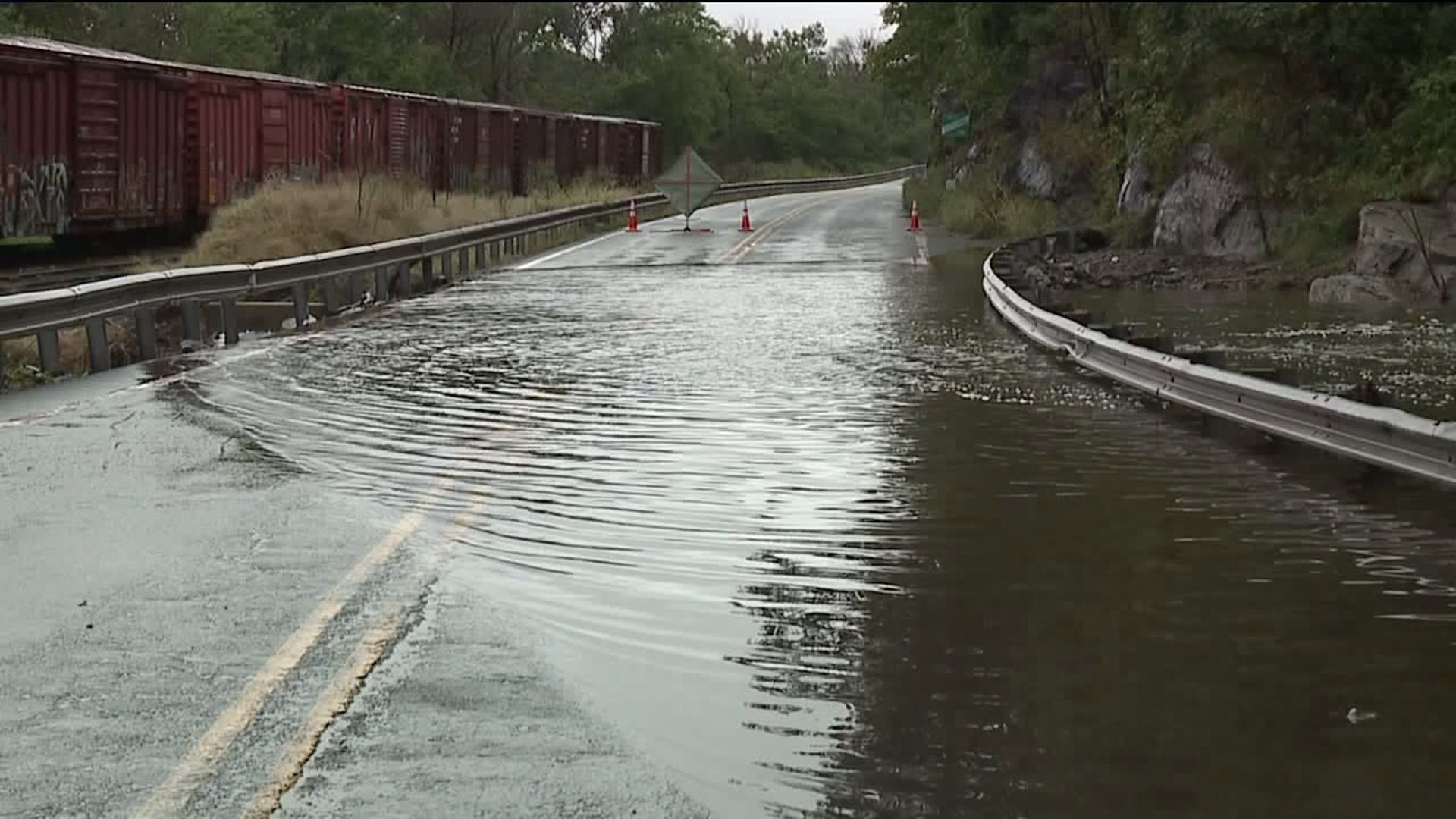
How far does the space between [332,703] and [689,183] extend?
3946 centimetres

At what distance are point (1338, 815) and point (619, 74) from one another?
339ft

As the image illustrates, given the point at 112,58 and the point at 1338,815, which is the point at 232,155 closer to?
the point at 112,58

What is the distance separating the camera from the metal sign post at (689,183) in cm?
4491

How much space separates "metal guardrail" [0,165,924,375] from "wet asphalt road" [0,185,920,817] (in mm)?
4506

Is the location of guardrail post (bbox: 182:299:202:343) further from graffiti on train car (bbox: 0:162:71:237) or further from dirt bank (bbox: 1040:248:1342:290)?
dirt bank (bbox: 1040:248:1342:290)

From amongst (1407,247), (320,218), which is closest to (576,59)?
(320,218)

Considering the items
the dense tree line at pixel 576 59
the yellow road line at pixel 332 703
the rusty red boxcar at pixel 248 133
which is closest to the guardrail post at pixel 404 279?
the rusty red boxcar at pixel 248 133

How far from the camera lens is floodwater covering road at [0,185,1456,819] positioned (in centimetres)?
522

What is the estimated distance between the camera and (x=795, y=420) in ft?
40.8

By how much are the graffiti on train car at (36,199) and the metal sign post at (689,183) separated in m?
18.3

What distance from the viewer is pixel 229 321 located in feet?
61.4

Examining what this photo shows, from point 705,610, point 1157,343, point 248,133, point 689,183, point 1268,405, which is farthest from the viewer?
point 689,183

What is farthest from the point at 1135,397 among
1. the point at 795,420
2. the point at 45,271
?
the point at 45,271

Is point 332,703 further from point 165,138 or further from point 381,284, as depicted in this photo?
point 165,138
